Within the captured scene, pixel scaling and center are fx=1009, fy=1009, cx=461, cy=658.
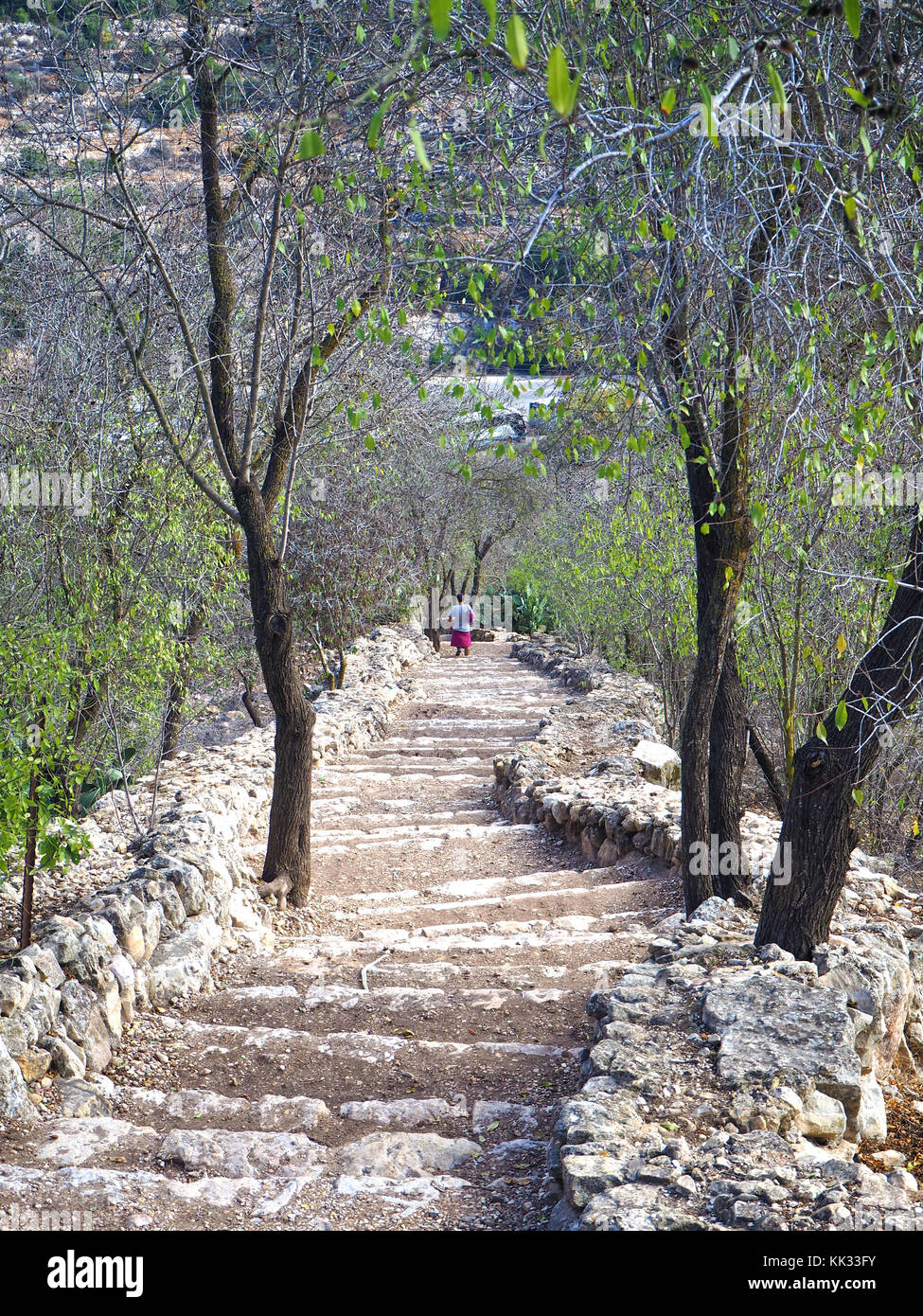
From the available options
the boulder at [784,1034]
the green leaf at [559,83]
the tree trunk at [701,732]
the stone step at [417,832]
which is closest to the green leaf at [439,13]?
the green leaf at [559,83]

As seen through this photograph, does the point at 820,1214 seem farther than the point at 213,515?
No

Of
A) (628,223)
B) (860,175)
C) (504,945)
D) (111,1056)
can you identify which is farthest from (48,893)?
(860,175)

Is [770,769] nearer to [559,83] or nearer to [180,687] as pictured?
[180,687]

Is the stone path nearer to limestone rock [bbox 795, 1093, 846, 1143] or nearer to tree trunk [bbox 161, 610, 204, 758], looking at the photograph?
limestone rock [bbox 795, 1093, 846, 1143]

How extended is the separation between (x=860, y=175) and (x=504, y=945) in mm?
4054

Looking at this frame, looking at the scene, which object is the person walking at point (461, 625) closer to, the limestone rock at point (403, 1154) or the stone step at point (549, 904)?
the stone step at point (549, 904)

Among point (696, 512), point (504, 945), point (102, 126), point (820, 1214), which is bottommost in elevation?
point (504, 945)

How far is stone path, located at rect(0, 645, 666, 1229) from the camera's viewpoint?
2.95 m

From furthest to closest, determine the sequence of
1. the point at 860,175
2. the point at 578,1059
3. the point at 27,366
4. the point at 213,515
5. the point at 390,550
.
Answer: the point at 390,550 → the point at 213,515 → the point at 27,366 → the point at 578,1059 → the point at 860,175

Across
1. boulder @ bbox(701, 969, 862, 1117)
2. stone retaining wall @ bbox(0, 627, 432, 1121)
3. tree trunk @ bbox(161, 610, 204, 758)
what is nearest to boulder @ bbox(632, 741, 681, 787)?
stone retaining wall @ bbox(0, 627, 432, 1121)

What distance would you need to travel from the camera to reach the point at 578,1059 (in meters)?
3.98

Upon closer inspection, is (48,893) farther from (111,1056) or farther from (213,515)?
(213,515)

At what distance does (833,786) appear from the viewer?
3.97 meters

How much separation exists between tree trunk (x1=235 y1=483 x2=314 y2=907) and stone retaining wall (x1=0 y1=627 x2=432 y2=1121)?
11.3 inches
